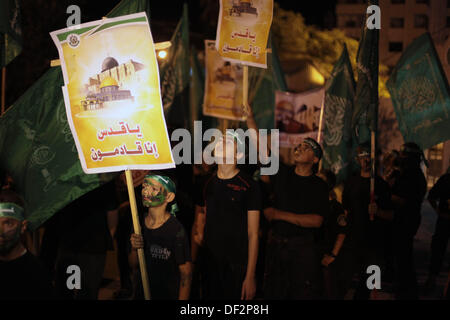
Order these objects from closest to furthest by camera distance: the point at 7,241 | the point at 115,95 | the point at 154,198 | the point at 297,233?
the point at 7,241
the point at 115,95
the point at 154,198
the point at 297,233

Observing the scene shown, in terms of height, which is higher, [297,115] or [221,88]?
[221,88]

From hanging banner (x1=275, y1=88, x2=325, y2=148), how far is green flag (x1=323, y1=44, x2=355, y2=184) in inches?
11.6

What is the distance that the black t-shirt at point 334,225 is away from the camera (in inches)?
249

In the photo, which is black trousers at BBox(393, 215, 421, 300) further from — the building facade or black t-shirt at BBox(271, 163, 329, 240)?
the building facade

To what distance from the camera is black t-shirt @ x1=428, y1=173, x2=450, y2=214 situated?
774 cm

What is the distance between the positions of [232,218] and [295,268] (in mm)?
930

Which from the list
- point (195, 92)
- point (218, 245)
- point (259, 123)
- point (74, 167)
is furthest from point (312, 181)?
point (195, 92)

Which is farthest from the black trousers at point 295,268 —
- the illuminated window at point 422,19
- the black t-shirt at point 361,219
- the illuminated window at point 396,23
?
the illuminated window at point 396,23

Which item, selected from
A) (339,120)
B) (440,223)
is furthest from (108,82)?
(339,120)

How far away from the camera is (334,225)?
6.51 meters

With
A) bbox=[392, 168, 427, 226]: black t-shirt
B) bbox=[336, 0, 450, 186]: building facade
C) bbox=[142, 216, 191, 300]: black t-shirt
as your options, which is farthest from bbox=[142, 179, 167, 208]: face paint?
bbox=[336, 0, 450, 186]: building facade

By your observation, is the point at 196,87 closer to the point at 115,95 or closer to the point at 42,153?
the point at 42,153

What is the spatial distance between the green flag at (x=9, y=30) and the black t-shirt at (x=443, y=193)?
555 centimetres

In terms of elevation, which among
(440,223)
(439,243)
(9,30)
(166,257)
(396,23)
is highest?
(396,23)
